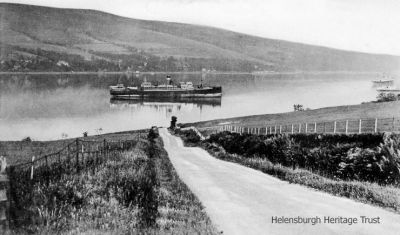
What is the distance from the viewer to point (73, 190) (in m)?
11.2

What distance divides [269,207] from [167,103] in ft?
443

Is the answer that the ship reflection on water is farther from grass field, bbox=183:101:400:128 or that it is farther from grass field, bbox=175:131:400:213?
grass field, bbox=175:131:400:213

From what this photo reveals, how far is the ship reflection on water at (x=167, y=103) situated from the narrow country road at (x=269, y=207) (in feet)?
336

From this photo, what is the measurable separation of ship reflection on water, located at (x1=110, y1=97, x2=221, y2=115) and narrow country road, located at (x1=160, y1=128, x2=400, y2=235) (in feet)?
336

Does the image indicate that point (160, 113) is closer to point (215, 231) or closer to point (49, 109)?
point (49, 109)

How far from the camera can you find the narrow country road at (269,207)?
9898 millimetres

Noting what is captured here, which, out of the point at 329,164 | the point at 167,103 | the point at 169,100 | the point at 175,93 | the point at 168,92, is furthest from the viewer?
the point at 175,93

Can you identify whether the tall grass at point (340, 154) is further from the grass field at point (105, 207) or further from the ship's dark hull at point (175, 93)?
the ship's dark hull at point (175, 93)

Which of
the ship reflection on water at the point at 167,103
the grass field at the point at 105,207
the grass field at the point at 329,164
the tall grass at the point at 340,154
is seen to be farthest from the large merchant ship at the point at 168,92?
the grass field at the point at 105,207

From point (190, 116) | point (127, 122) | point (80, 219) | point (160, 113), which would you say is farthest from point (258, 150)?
point (160, 113)

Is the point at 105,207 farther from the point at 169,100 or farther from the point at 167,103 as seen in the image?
the point at 169,100

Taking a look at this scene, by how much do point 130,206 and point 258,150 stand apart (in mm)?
16813

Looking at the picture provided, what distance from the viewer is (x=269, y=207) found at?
1192cm

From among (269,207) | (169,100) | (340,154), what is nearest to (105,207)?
(269,207)
